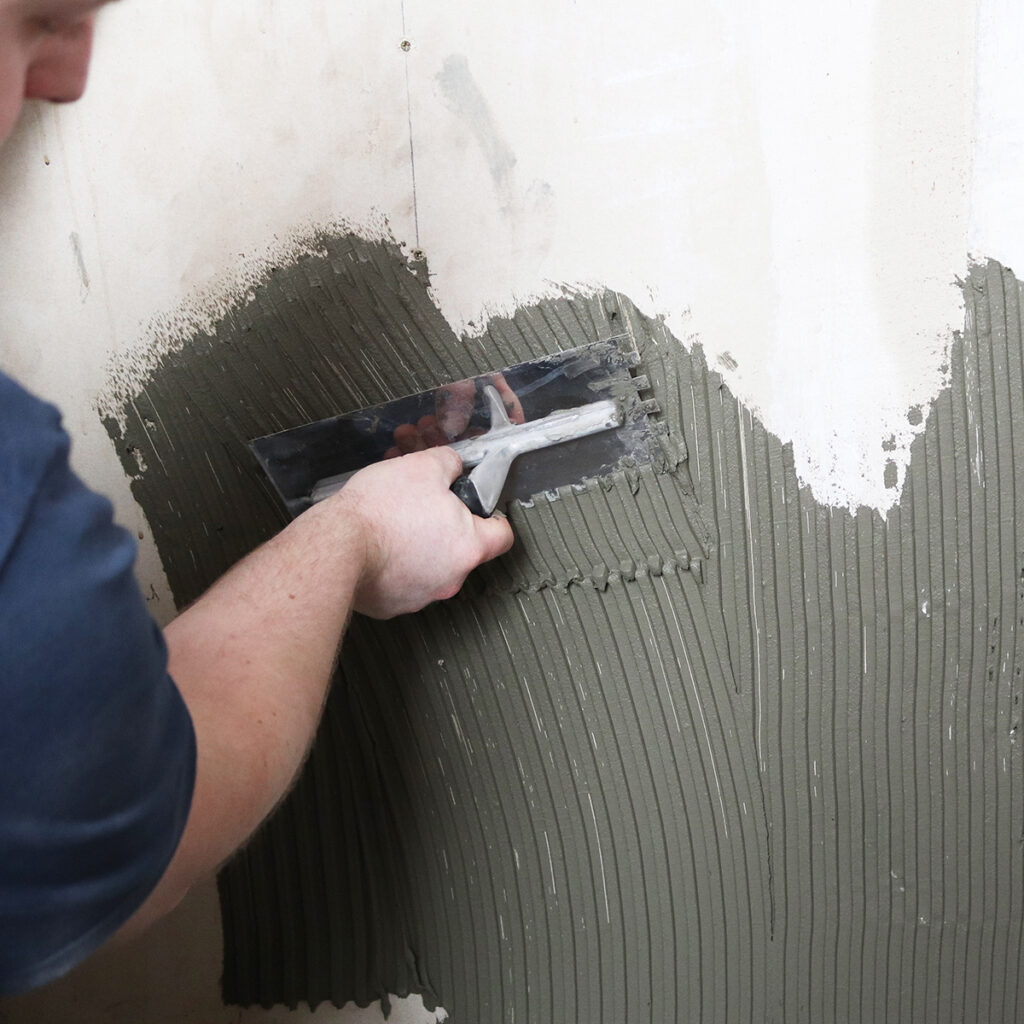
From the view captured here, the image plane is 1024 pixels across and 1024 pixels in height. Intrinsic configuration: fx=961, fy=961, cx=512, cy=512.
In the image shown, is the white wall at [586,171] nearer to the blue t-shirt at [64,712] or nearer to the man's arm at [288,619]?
the man's arm at [288,619]

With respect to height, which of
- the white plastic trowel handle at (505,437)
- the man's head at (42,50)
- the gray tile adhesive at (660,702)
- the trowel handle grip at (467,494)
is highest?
the man's head at (42,50)

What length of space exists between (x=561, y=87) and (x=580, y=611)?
0.56 m

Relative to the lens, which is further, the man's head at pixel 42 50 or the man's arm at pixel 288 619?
the man's arm at pixel 288 619

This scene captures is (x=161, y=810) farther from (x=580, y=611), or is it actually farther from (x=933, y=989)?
(x=933, y=989)

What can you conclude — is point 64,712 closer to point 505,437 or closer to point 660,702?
point 505,437

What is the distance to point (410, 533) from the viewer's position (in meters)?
0.96

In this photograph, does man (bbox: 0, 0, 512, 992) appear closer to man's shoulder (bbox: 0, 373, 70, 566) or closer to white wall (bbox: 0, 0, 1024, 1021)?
man's shoulder (bbox: 0, 373, 70, 566)

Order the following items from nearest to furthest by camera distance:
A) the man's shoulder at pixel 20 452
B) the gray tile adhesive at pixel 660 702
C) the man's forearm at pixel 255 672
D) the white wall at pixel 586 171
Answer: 1. the man's shoulder at pixel 20 452
2. the man's forearm at pixel 255 672
3. the white wall at pixel 586 171
4. the gray tile adhesive at pixel 660 702

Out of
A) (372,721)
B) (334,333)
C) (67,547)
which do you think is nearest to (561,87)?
(334,333)

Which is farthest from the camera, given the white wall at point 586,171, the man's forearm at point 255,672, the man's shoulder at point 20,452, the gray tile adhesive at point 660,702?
the gray tile adhesive at point 660,702

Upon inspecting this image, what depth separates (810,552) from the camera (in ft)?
3.32

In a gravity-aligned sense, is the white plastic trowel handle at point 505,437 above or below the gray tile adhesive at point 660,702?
above

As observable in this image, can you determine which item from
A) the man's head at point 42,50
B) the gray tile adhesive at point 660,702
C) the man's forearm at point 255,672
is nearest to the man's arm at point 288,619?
the man's forearm at point 255,672

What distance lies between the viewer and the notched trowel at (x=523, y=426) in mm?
1021
